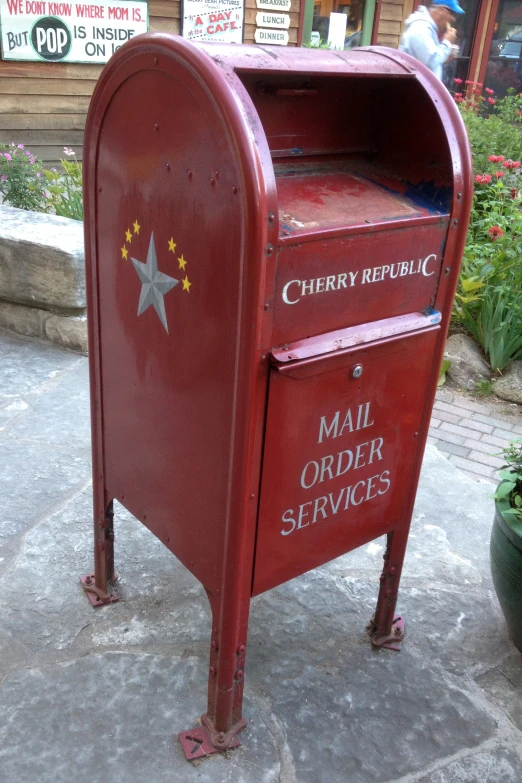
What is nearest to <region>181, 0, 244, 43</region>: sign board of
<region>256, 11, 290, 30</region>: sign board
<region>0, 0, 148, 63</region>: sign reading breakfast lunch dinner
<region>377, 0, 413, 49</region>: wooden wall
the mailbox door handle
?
<region>256, 11, 290, 30</region>: sign board

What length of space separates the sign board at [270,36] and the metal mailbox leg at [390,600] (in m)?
7.35

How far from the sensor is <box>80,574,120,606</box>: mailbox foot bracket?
2.26 meters

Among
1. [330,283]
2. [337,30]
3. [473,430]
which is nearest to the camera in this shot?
[330,283]

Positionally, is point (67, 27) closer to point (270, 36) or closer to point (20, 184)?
point (270, 36)

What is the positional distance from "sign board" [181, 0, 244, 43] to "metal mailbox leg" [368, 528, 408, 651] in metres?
6.71

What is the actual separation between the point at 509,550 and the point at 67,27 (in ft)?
22.5

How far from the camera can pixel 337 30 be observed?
897cm

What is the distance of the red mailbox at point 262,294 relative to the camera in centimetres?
140

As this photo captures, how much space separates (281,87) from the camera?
1627 millimetres

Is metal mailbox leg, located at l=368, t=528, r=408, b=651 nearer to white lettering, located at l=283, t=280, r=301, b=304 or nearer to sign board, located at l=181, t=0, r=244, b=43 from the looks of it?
white lettering, located at l=283, t=280, r=301, b=304

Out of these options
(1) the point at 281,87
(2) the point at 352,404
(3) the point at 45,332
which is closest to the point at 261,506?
(2) the point at 352,404

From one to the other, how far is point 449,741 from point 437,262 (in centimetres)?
127

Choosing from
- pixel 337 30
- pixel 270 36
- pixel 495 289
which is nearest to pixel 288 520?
pixel 495 289

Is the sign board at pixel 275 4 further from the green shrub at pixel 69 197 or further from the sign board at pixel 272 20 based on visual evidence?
the green shrub at pixel 69 197
